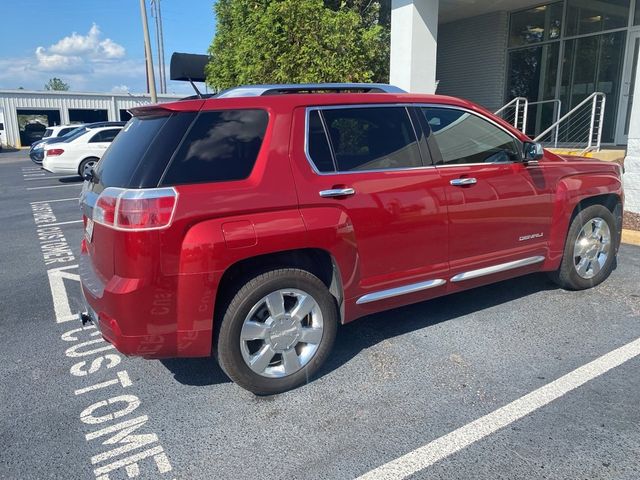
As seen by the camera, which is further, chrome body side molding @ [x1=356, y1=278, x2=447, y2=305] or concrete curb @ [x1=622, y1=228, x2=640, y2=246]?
concrete curb @ [x1=622, y1=228, x2=640, y2=246]

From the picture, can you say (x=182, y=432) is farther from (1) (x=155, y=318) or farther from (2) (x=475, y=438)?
(2) (x=475, y=438)

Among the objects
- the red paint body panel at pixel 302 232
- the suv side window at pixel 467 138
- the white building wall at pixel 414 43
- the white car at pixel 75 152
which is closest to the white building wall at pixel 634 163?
the white building wall at pixel 414 43

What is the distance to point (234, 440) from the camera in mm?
2781

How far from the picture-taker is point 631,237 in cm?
657

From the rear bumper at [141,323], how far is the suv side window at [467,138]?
7.40ft

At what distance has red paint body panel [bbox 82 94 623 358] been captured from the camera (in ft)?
9.14

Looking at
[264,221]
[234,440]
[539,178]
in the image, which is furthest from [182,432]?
[539,178]

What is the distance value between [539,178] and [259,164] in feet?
8.33

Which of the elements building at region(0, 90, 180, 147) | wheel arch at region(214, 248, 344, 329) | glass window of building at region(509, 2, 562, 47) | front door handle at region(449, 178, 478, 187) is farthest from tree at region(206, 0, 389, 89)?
building at region(0, 90, 180, 147)

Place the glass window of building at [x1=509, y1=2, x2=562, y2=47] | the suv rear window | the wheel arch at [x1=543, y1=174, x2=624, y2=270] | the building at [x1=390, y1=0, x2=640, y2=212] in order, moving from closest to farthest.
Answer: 1. the suv rear window
2. the wheel arch at [x1=543, y1=174, x2=624, y2=270]
3. the building at [x1=390, y1=0, x2=640, y2=212]
4. the glass window of building at [x1=509, y1=2, x2=562, y2=47]

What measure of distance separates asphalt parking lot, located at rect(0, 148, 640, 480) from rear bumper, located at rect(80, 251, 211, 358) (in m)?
0.44

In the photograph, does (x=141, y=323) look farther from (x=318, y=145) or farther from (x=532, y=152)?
(x=532, y=152)

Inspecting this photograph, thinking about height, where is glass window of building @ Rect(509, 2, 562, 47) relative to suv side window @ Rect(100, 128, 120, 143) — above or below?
above

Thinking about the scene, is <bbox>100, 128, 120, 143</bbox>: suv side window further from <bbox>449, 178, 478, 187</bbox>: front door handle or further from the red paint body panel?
<bbox>449, 178, 478, 187</bbox>: front door handle
